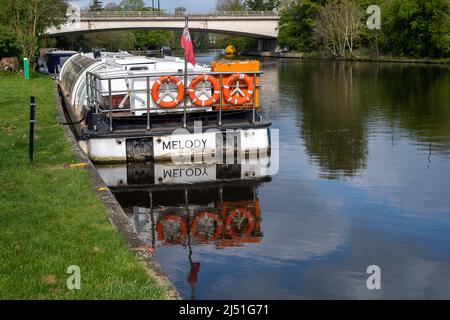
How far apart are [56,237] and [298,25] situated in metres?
88.4

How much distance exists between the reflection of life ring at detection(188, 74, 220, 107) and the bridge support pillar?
291ft

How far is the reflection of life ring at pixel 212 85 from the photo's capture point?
664 inches

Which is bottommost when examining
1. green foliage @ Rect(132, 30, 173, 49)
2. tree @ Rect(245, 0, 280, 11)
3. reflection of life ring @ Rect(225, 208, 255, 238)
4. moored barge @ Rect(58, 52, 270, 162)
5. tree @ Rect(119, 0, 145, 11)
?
reflection of life ring @ Rect(225, 208, 255, 238)

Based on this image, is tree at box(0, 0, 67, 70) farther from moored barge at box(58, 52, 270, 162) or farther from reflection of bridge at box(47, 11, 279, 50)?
reflection of bridge at box(47, 11, 279, 50)

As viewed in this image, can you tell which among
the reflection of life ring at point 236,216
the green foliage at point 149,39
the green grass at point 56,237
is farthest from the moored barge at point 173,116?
the green foliage at point 149,39

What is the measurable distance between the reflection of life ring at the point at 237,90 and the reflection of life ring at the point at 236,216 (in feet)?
16.3

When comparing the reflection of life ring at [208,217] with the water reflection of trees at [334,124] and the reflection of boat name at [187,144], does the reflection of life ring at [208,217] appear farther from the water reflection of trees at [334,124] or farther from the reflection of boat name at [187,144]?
the reflection of boat name at [187,144]

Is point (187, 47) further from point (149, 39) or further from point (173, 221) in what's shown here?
point (149, 39)

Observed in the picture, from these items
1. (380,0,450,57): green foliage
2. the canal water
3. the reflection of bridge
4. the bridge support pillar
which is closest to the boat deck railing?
the canal water

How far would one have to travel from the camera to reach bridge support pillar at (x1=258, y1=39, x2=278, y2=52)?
105400 mm

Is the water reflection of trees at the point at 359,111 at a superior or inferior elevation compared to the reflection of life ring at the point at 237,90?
inferior

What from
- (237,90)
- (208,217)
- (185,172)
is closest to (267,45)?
(237,90)

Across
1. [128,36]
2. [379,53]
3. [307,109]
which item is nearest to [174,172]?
[307,109]
